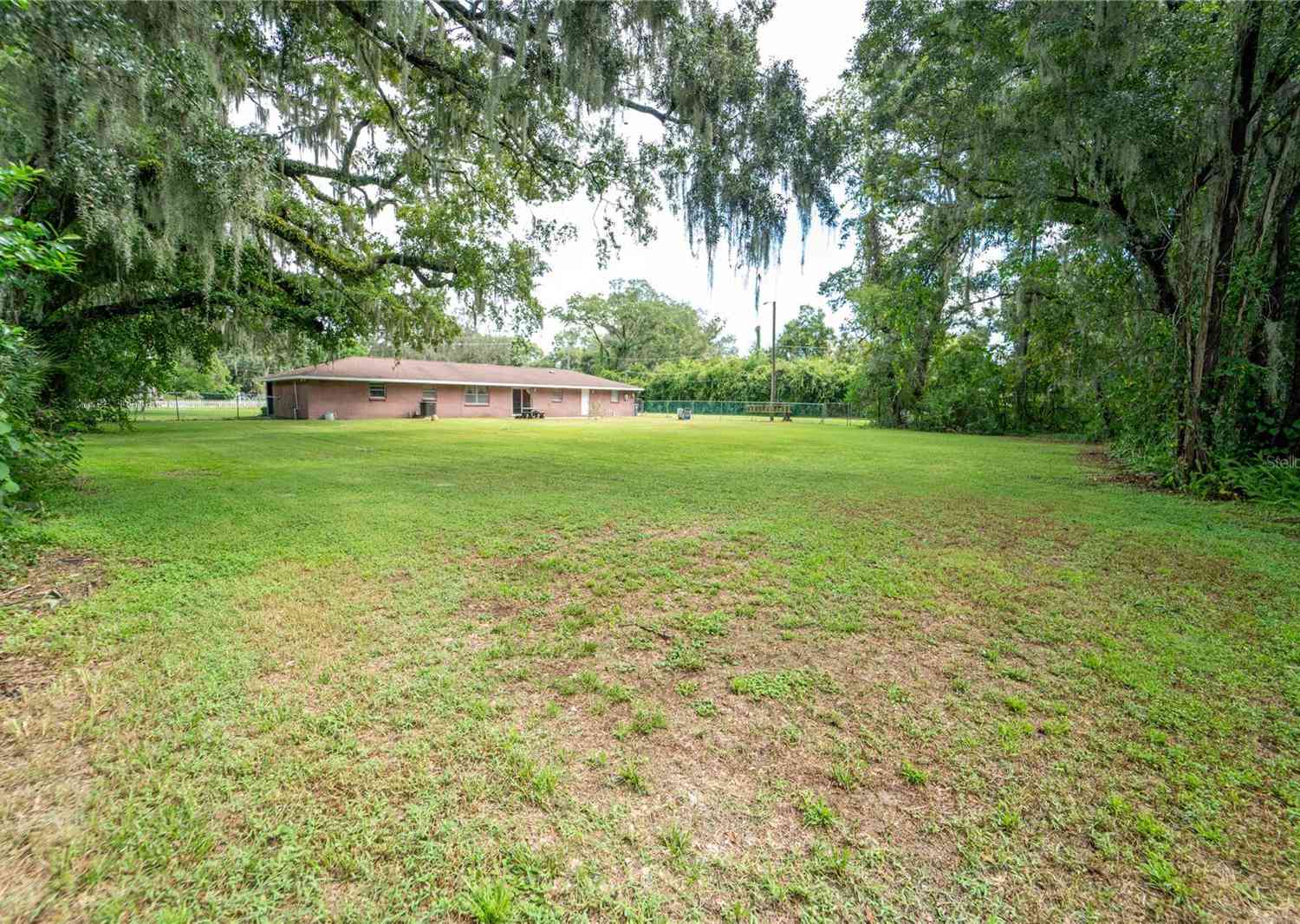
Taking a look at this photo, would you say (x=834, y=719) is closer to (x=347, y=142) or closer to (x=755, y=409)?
(x=347, y=142)

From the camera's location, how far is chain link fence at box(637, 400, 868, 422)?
31797mm

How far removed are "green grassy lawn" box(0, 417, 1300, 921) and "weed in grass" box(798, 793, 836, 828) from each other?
0.01 m

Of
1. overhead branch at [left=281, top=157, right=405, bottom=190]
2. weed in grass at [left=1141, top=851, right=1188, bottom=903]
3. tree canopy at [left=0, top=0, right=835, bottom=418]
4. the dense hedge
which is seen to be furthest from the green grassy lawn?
the dense hedge

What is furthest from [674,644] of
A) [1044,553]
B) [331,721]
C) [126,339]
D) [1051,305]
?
[1051,305]

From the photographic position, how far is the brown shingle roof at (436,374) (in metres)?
23.7

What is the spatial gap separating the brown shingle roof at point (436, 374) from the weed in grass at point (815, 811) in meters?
21.8

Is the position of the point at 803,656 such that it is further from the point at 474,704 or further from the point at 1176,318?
the point at 1176,318

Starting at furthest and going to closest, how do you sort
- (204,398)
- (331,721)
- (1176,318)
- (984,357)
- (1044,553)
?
(204,398), (984,357), (1176,318), (1044,553), (331,721)

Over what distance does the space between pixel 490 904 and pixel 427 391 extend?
2713 centimetres

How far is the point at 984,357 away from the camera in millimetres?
18328

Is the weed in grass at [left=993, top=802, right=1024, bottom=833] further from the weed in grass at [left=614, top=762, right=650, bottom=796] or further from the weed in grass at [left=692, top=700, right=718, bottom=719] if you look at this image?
the weed in grass at [left=614, top=762, right=650, bottom=796]

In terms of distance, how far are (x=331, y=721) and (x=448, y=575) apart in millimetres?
1538

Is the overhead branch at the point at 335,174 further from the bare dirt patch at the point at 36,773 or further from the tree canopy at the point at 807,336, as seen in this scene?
the tree canopy at the point at 807,336

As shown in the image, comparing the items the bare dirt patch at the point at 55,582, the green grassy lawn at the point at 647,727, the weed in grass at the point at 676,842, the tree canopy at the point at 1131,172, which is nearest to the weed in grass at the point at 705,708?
the green grassy lawn at the point at 647,727
